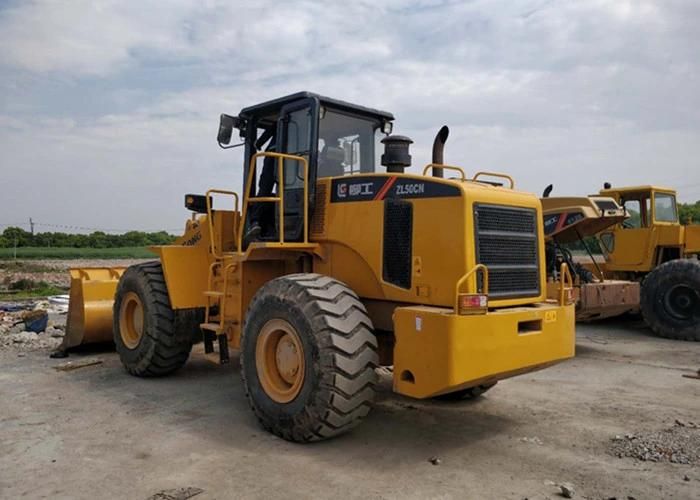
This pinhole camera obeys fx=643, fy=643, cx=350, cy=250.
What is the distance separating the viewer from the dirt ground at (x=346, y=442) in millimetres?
4363

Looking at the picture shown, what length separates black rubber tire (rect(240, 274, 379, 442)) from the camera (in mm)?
4961

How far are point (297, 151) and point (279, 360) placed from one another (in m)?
2.12

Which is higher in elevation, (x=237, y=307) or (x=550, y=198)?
(x=550, y=198)

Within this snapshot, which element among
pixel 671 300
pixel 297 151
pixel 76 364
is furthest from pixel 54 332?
pixel 671 300

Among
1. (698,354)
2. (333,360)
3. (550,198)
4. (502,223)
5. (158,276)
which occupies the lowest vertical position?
(698,354)

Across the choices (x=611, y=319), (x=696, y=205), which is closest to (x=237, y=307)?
(x=611, y=319)

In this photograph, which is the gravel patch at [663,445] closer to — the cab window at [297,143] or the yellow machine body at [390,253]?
the yellow machine body at [390,253]

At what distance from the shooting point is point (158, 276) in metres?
7.62

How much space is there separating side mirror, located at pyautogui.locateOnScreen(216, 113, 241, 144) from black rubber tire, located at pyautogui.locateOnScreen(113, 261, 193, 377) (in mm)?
1809

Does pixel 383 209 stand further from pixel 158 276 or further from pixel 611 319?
pixel 611 319

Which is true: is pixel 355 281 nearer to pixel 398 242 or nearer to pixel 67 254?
pixel 398 242

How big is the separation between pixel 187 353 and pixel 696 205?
3650 cm

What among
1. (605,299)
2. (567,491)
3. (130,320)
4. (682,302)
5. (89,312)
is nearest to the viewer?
(567,491)

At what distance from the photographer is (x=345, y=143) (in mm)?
6719
